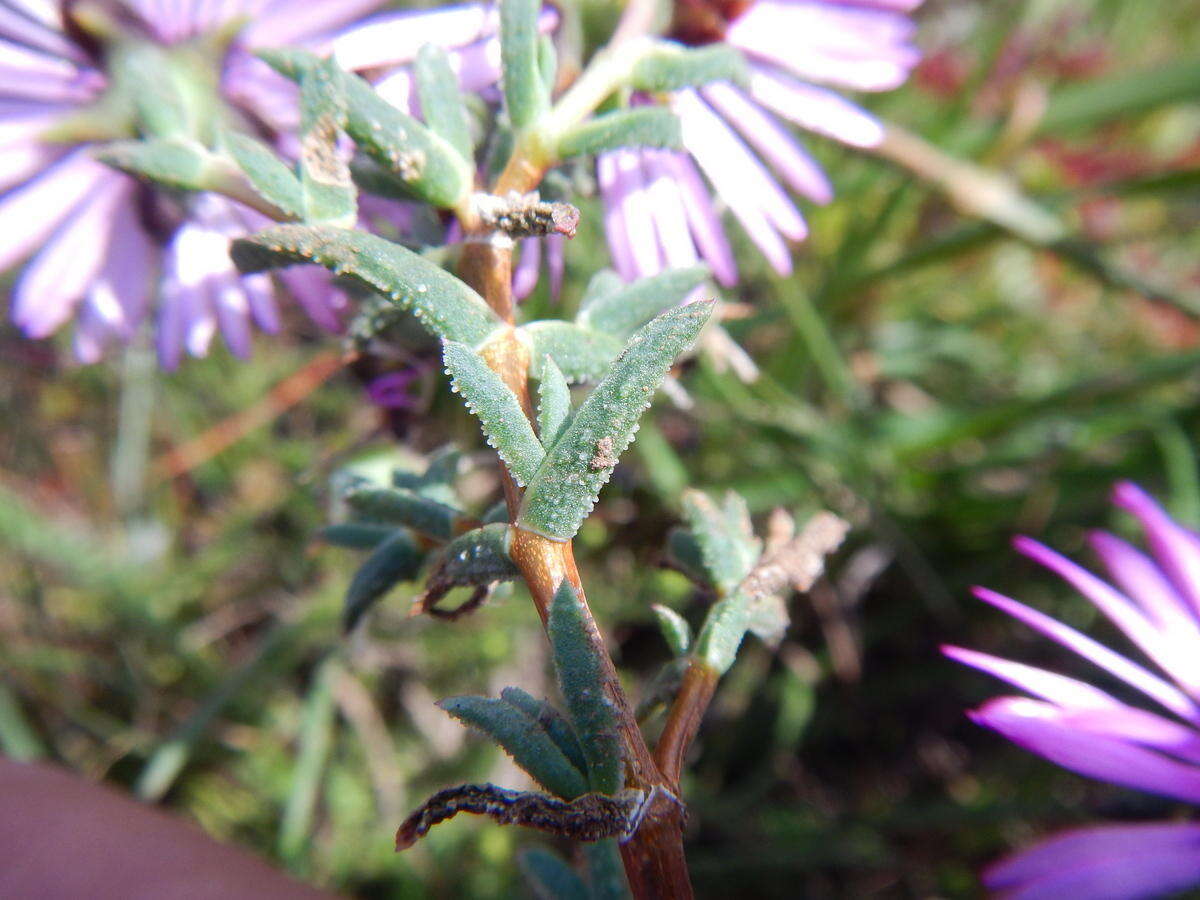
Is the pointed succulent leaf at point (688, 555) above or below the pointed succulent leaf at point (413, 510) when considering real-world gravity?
below

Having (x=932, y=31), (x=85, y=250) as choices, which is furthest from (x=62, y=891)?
(x=932, y=31)

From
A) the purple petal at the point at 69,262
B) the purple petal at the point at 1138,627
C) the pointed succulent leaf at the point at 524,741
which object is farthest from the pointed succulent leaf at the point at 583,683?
the purple petal at the point at 69,262

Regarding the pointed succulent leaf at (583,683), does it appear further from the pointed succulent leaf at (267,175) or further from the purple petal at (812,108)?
the purple petal at (812,108)

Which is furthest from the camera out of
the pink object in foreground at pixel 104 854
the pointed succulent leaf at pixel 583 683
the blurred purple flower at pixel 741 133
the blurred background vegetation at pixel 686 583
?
the blurred background vegetation at pixel 686 583

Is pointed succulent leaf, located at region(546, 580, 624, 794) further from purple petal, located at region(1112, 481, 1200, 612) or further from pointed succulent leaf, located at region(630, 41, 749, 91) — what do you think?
purple petal, located at region(1112, 481, 1200, 612)

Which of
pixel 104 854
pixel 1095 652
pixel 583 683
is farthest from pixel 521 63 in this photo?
pixel 104 854

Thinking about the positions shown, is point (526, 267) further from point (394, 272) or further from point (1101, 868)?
point (1101, 868)
